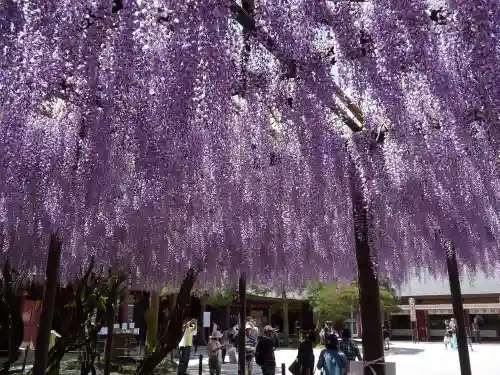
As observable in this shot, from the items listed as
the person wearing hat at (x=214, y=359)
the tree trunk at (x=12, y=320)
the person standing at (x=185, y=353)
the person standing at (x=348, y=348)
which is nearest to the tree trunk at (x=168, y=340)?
the tree trunk at (x=12, y=320)

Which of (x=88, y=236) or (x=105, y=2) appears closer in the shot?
(x=105, y=2)

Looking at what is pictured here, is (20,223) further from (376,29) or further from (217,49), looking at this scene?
(376,29)

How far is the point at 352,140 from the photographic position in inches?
239

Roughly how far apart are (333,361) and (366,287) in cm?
101

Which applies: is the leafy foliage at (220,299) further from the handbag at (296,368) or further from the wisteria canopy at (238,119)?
the handbag at (296,368)

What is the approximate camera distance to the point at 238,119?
17.9 ft

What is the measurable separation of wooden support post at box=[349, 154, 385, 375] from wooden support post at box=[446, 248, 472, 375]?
2.39 meters

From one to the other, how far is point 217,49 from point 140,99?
90cm

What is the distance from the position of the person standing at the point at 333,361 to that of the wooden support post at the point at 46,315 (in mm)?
3361

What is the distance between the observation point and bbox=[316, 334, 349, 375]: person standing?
5895mm

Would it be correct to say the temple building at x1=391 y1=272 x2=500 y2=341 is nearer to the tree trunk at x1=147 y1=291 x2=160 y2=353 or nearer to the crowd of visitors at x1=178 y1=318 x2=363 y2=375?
the tree trunk at x1=147 y1=291 x2=160 y2=353

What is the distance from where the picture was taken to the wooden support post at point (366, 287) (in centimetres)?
595

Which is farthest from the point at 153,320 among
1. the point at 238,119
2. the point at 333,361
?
the point at 238,119

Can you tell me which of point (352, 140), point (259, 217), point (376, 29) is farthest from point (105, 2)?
point (259, 217)
